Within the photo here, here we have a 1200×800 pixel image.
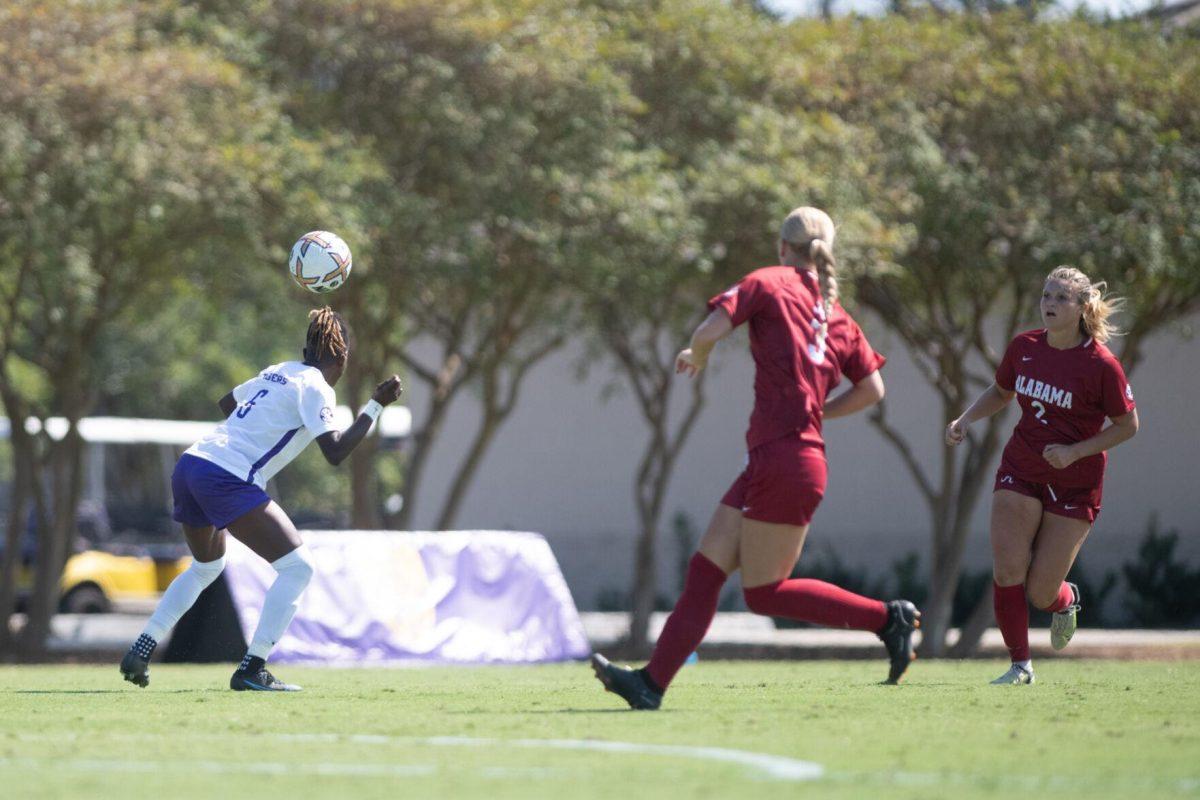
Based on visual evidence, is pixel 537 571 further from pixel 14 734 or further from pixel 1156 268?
pixel 14 734

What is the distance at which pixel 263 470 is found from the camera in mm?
9648

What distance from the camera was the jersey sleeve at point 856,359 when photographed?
8.03 metres

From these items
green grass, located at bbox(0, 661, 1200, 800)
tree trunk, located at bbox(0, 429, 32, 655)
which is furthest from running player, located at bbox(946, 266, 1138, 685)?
tree trunk, located at bbox(0, 429, 32, 655)

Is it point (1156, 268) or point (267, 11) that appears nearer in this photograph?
point (1156, 268)

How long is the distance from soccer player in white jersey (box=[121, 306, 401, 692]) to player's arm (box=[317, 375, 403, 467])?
3 cm

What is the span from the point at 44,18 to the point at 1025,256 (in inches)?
395

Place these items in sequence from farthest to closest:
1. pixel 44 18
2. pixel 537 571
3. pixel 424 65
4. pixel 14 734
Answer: pixel 424 65 < pixel 44 18 < pixel 537 571 < pixel 14 734

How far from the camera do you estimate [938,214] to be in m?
19.5

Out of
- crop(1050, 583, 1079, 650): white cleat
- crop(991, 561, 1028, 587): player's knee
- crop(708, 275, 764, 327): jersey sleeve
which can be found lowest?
crop(1050, 583, 1079, 650): white cleat

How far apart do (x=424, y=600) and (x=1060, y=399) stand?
6957 millimetres

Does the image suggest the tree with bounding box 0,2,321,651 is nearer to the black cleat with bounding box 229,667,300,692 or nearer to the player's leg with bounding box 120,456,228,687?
the player's leg with bounding box 120,456,228,687

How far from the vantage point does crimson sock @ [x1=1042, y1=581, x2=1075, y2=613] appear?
33.3 feet

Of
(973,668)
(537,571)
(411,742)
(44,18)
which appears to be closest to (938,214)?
(537,571)

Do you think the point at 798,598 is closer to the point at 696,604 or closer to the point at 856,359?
the point at 696,604
